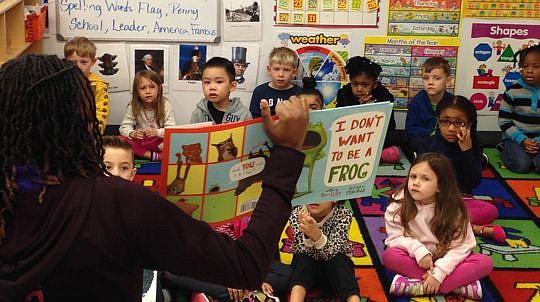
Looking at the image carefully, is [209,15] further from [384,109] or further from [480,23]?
[384,109]

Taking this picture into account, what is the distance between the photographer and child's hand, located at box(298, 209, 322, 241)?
2.35 metres

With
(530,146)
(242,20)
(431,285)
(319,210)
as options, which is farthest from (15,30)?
(530,146)

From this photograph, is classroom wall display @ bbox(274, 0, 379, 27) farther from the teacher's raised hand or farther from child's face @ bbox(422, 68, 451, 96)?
the teacher's raised hand

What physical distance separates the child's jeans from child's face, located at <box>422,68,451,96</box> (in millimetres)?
456

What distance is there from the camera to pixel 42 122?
1017 mm

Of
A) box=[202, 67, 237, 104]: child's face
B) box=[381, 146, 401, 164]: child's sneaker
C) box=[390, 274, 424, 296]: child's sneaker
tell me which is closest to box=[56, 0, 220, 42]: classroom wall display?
box=[202, 67, 237, 104]: child's face

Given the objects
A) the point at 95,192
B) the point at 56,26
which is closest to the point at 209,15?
the point at 56,26

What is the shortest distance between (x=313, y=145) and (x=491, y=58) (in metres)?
2.80

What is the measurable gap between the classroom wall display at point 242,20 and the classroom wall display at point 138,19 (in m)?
0.05

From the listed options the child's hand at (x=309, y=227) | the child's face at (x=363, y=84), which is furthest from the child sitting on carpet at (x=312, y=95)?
the child's hand at (x=309, y=227)

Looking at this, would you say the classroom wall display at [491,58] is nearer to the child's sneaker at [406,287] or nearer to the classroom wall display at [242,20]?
the classroom wall display at [242,20]

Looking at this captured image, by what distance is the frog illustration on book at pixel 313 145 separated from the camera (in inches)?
56.1

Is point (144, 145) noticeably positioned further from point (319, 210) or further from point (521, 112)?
point (521, 112)

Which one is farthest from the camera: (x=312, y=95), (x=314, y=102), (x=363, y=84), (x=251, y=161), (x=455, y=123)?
(x=363, y=84)
